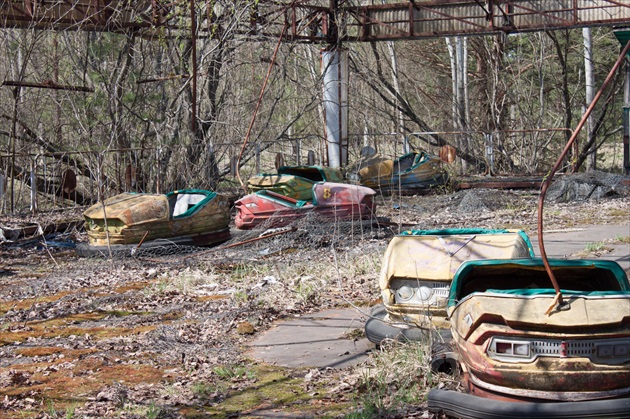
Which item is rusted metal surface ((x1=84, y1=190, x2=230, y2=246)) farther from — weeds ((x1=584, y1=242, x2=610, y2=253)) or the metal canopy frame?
the metal canopy frame

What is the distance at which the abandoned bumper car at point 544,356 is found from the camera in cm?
373

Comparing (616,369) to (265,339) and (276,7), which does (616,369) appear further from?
(276,7)

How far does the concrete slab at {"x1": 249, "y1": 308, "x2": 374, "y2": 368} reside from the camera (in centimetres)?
562

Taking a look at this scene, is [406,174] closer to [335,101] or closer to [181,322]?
[335,101]

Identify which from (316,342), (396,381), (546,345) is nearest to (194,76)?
(316,342)

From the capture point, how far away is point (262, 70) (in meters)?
22.3

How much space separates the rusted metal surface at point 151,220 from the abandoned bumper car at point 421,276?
226 inches

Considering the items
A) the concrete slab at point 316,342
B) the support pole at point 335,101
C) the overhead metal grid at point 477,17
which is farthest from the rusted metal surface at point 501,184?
the concrete slab at point 316,342

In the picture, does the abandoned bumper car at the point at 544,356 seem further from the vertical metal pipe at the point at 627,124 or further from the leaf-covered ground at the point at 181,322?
the vertical metal pipe at the point at 627,124

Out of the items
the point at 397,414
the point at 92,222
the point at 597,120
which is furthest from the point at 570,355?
the point at 597,120

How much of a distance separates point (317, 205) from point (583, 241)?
12.2 feet

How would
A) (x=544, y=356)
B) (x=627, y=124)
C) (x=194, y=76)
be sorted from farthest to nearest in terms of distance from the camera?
(x=627, y=124) < (x=194, y=76) < (x=544, y=356)

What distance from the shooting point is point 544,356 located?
3.78m

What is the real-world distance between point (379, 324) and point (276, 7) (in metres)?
13.4
